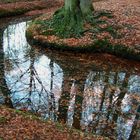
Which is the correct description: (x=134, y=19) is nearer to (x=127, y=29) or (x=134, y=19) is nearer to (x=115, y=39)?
(x=127, y=29)

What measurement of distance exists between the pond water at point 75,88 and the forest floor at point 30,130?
1762mm

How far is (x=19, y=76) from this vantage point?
58.7 ft

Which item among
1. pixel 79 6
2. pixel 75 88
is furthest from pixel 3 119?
pixel 79 6

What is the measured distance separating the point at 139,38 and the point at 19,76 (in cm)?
915

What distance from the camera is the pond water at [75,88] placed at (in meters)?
13.8

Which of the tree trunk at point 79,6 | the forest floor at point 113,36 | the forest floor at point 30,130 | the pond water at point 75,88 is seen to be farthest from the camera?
the tree trunk at point 79,6

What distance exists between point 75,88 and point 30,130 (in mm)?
6063

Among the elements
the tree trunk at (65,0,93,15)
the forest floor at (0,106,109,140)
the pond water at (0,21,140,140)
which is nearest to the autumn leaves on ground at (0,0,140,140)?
the forest floor at (0,106,109,140)

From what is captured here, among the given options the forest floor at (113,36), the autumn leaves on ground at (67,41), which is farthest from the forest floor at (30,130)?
the forest floor at (113,36)

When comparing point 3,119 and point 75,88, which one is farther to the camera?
point 75,88

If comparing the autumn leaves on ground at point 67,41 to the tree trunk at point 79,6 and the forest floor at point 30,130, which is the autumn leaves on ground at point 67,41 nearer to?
the forest floor at point 30,130

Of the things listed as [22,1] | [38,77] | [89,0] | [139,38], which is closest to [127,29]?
[139,38]

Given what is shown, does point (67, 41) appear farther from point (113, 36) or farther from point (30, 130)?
point (30, 130)

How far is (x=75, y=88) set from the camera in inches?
661
